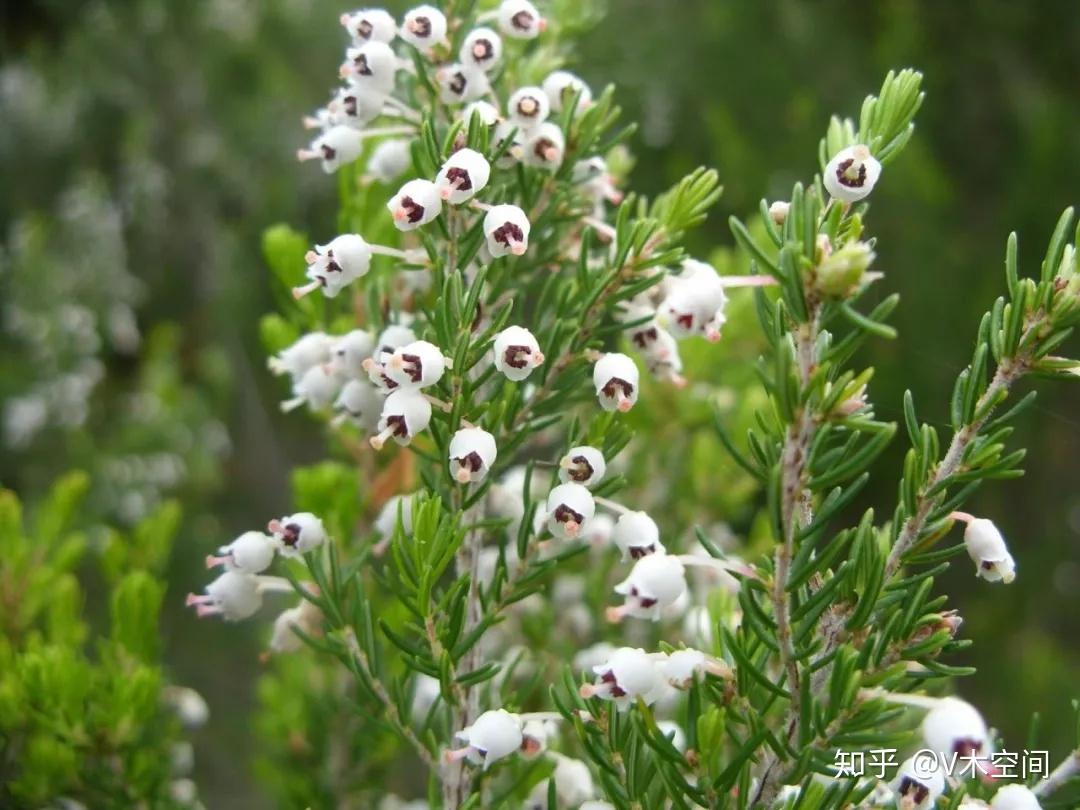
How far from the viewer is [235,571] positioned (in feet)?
2.15

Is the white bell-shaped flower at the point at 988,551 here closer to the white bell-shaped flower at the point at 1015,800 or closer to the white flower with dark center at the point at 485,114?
the white bell-shaped flower at the point at 1015,800

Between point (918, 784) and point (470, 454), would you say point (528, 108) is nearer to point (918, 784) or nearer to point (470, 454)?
point (470, 454)

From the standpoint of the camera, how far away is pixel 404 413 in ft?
1.76

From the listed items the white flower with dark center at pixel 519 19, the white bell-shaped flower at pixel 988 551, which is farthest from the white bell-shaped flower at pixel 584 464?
the white flower with dark center at pixel 519 19

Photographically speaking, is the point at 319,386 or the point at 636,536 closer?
the point at 636,536

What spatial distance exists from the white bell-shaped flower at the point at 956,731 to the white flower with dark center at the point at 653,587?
0.14m

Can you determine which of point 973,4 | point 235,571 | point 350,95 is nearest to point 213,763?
point 235,571

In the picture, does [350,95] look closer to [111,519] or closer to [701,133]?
[701,133]

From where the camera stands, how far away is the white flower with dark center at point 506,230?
550mm

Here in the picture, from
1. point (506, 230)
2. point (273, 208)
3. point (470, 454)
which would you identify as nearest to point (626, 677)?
point (470, 454)

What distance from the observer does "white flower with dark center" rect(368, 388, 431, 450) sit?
1.75 ft

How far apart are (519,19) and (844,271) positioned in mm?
348

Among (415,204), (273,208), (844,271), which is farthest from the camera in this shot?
(273,208)

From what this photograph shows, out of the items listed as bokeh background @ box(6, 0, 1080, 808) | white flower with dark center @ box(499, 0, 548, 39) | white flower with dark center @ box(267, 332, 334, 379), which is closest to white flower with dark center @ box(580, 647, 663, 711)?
white flower with dark center @ box(267, 332, 334, 379)
